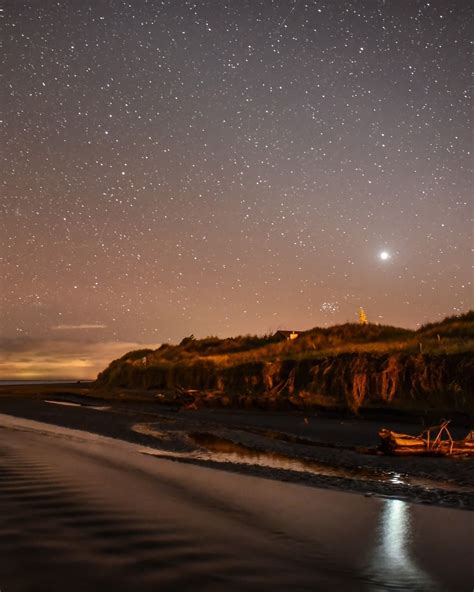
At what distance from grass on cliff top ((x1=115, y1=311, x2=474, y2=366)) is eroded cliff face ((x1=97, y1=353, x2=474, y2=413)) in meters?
1.22

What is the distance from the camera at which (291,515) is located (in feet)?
26.4

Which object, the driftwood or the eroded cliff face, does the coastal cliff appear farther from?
the driftwood

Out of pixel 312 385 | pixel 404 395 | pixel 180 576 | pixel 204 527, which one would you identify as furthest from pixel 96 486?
pixel 312 385

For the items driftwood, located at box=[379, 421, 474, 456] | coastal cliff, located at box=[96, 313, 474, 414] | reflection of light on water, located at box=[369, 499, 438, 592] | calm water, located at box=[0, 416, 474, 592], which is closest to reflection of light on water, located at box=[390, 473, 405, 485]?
calm water, located at box=[0, 416, 474, 592]

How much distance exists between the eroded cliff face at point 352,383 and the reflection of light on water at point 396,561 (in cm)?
1547

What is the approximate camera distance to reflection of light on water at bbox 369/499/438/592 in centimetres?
521

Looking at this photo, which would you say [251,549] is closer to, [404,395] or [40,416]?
[404,395]

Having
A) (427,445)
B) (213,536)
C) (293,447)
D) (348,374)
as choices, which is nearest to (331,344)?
(348,374)

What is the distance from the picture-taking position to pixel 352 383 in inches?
1054

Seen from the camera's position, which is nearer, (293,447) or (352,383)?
(293,447)

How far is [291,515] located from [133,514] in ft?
7.30

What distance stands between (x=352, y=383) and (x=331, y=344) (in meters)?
17.3

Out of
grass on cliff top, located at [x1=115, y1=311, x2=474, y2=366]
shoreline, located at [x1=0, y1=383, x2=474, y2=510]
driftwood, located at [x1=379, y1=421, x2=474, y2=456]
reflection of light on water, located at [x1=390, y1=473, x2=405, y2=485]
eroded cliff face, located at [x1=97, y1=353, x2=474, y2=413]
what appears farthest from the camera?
grass on cliff top, located at [x1=115, y1=311, x2=474, y2=366]

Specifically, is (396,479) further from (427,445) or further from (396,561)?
(396,561)
